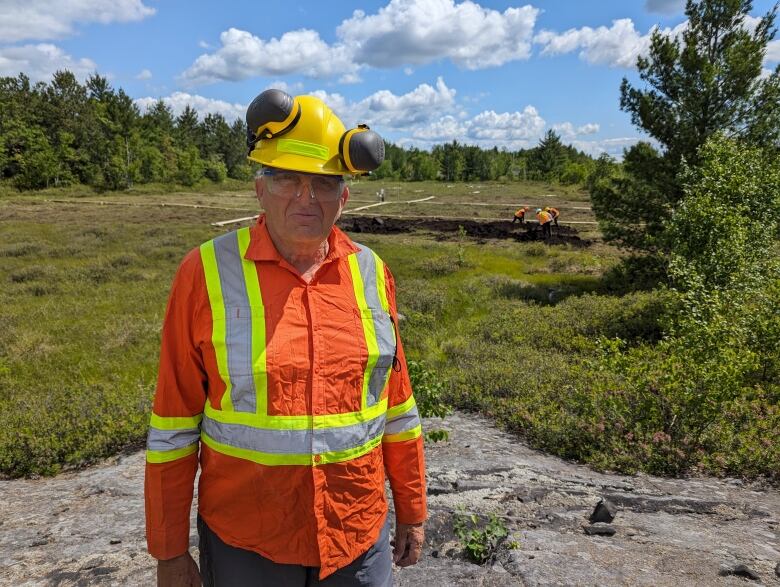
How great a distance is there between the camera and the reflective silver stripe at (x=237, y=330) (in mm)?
1764

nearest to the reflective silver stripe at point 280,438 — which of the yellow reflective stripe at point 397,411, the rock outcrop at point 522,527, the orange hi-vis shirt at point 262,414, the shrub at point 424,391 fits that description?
the orange hi-vis shirt at point 262,414

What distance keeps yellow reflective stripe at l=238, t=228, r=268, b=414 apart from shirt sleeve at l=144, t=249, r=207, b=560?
0.16 m

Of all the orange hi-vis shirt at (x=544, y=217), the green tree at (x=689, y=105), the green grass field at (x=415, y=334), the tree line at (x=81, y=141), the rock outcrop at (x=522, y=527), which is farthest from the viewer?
the tree line at (x=81, y=141)

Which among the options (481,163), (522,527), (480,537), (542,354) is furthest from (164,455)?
(481,163)

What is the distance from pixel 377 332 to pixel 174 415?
0.80 m

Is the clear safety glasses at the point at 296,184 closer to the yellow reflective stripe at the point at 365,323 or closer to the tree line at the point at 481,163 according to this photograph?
the yellow reflective stripe at the point at 365,323

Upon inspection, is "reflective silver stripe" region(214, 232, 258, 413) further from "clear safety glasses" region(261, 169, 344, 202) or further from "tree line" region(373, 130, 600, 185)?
"tree line" region(373, 130, 600, 185)

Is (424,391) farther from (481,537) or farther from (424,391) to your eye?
(481,537)

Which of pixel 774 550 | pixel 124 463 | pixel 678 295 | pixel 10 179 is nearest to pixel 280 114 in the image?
pixel 774 550

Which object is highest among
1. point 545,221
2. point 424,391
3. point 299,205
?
point 299,205

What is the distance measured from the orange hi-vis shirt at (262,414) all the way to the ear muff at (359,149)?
428 millimetres

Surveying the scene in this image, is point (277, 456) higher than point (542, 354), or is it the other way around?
point (277, 456)

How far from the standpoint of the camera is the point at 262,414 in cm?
177

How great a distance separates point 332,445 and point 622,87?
14322 mm
